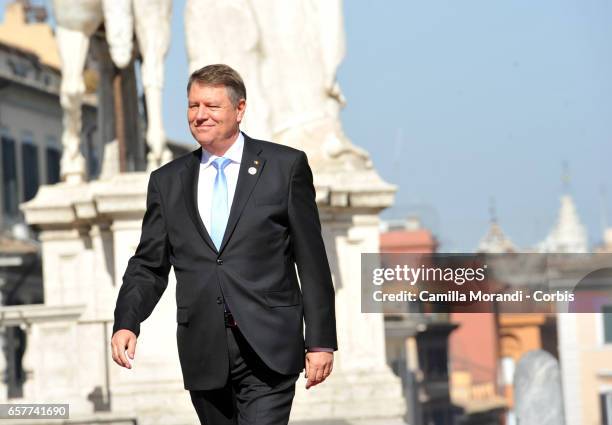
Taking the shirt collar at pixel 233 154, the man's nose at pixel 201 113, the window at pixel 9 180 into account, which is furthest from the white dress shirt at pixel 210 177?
the window at pixel 9 180

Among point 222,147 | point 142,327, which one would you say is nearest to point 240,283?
point 222,147

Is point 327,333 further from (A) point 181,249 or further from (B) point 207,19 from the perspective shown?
(B) point 207,19

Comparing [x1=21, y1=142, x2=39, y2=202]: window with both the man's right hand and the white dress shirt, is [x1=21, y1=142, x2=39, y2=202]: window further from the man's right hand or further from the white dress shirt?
the man's right hand

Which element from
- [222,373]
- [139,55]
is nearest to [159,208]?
[222,373]

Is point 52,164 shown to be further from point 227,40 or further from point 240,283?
point 240,283

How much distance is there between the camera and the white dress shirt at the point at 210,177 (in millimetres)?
6965

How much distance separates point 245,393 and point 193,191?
66 cm

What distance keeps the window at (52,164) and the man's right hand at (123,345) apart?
50.2 m

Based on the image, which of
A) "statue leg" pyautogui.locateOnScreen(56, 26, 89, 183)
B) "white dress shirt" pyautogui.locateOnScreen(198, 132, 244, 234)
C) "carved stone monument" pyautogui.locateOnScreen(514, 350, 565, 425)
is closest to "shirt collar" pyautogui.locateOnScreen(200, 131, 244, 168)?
"white dress shirt" pyautogui.locateOnScreen(198, 132, 244, 234)

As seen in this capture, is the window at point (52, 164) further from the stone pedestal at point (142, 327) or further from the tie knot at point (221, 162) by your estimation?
the tie knot at point (221, 162)

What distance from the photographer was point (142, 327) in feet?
47.2

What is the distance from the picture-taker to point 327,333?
688 cm

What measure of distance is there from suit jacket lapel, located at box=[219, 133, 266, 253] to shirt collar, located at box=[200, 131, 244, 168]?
2 cm

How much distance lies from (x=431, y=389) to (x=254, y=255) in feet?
274
